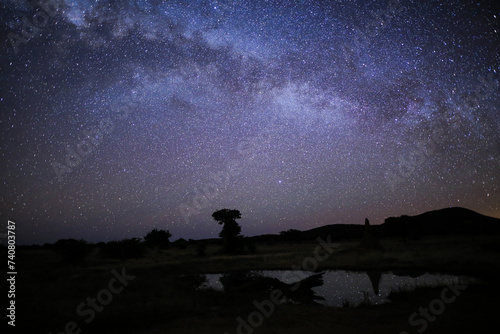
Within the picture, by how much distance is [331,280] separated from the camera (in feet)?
62.1

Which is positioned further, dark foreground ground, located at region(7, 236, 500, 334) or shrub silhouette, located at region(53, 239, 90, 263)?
shrub silhouette, located at region(53, 239, 90, 263)

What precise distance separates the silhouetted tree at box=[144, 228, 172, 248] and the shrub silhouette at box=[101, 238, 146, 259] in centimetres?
2232

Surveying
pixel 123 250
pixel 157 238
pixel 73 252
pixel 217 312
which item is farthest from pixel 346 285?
pixel 157 238

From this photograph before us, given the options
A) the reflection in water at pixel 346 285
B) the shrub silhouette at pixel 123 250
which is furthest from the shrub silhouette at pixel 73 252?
the reflection in water at pixel 346 285

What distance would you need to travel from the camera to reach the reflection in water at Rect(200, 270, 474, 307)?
1372cm

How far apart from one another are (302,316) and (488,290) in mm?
8988

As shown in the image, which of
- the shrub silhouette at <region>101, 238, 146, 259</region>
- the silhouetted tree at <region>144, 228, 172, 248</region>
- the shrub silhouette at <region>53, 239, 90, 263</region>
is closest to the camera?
the shrub silhouette at <region>53, 239, 90, 263</region>

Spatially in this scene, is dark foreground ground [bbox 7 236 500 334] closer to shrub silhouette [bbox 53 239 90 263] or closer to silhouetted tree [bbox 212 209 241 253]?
shrub silhouette [bbox 53 239 90 263]

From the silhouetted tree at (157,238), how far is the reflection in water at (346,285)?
4804 cm

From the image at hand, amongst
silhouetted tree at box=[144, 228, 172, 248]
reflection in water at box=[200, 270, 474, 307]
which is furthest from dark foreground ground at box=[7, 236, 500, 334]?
silhouetted tree at box=[144, 228, 172, 248]

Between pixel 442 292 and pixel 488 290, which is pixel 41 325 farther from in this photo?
pixel 488 290

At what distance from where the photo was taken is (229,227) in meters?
50.1

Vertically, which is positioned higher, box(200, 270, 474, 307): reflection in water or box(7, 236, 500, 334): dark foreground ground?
box(7, 236, 500, 334): dark foreground ground

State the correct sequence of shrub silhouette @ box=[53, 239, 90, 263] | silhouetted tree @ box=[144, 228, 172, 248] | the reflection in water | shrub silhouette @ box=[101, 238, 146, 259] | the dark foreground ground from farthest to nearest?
silhouetted tree @ box=[144, 228, 172, 248] < shrub silhouette @ box=[101, 238, 146, 259] < shrub silhouette @ box=[53, 239, 90, 263] < the reflection in water < the dark foreground ground
